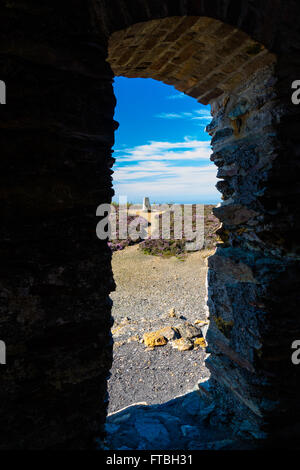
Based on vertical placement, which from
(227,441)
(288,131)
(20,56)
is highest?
(20,56)

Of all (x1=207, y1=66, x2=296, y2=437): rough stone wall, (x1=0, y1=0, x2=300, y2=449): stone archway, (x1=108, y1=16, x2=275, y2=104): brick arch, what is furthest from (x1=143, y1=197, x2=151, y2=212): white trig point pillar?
(x1=0, y1=0, x2=300, y2=449): stone archway

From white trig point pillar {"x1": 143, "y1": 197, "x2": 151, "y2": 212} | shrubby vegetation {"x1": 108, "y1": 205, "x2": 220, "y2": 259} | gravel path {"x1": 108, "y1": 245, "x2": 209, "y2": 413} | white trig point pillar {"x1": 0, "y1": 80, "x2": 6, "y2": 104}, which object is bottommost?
gravel path {"x1": 108, "y1": 245, "x2": 209, "y2": 413}

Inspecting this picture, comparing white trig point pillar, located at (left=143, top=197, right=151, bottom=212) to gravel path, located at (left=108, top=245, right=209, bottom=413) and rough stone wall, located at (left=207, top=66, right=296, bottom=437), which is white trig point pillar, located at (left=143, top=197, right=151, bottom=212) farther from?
rough stone wall, located at (left=207, top=66, right=296, bottom=437)

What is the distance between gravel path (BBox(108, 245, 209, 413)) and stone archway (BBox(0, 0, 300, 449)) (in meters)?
2.14

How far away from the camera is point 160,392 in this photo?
390 centimetres

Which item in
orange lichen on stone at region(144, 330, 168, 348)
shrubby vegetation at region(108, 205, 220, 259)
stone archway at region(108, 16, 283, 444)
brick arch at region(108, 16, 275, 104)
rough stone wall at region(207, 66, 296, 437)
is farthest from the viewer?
shrubby vegetation at region(108, 205, 220, 259)

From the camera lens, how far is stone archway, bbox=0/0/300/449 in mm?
1480

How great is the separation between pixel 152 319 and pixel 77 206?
511cm

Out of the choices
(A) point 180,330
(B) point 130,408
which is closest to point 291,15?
(B) point 130,408

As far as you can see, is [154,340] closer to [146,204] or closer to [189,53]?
[189,53]

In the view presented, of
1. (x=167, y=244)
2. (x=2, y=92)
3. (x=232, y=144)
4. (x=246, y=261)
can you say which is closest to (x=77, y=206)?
(x=2, y=92)

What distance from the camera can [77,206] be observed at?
1606 mm

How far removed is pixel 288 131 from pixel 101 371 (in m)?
1.98
